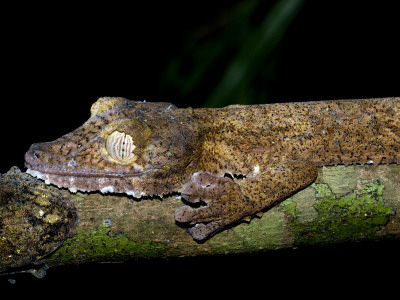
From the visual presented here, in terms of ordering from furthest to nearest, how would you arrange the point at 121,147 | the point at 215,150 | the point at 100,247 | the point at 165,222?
1. the point at 215,150
2. the point at 121,147
3. the point at 165,222
4. the point at 100,247

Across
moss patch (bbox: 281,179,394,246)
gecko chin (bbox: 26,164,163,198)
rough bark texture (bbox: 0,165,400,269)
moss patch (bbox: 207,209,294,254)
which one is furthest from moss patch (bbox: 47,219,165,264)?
moss patch (bbox: 281,179,394,246)

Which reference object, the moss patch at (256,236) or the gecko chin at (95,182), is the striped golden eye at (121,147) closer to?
the gecko chin at (95,182)

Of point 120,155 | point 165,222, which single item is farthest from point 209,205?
point 120,155

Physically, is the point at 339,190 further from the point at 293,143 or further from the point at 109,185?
the point at 109,185

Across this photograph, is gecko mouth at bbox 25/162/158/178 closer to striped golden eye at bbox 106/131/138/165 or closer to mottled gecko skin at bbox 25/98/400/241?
mottled gecko skin at bbox 25/98/400/241

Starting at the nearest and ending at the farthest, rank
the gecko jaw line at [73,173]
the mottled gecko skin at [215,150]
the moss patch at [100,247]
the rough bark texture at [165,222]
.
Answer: the rough bark texture at [165,222], the moss patch at [100,247], the gecko jaw line at [73,173], the mottled gecko skin at [215,150]

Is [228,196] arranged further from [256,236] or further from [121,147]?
[121,147]

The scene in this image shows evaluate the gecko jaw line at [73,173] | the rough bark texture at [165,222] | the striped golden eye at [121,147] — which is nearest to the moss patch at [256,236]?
the rough bark texture at [165,222]
